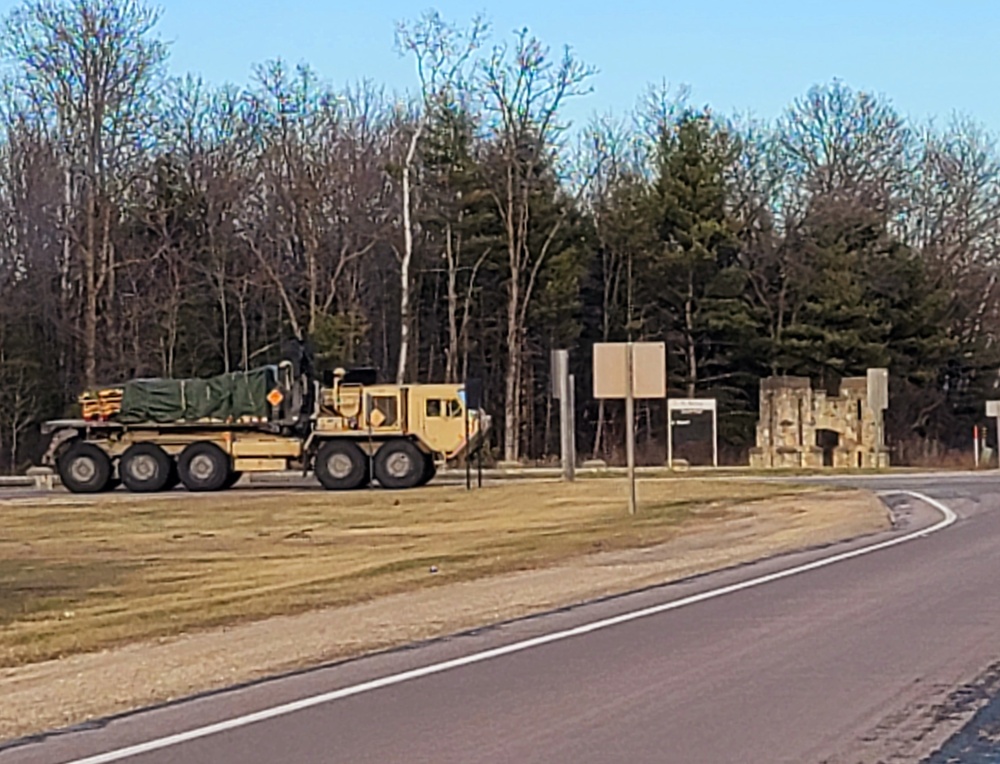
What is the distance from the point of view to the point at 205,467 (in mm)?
43031

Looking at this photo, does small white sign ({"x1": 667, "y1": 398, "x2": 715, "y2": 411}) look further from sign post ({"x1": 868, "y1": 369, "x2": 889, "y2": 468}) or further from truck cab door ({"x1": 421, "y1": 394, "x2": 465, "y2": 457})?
truck cab door ({"x1": 421, "y1": 394, "x2": 465, "y2": 457})

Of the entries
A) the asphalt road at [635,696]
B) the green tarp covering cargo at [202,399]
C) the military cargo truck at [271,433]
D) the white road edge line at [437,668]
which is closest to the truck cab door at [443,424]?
the military cargo truck at [271,433]

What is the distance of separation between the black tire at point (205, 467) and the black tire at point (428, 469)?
4.70 metres

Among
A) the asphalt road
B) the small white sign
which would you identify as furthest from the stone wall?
the asphalt road

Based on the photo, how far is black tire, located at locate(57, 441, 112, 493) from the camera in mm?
43438

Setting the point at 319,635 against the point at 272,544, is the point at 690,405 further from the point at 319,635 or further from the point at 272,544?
the point at 319,635

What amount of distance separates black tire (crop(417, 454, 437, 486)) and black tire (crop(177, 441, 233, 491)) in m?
4.70

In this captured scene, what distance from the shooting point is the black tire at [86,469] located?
143 ft

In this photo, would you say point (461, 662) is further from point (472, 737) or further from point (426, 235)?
point (426, 235)

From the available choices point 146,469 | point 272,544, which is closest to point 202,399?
point 146,469

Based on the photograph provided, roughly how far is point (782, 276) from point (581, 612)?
53.7 m

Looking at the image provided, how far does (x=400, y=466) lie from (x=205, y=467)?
480cm

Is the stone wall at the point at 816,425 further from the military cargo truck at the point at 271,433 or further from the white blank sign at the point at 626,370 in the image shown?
the white blank sign at the point at 626,370

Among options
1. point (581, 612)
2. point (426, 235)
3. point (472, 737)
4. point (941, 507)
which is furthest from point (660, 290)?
point (472, 737)
